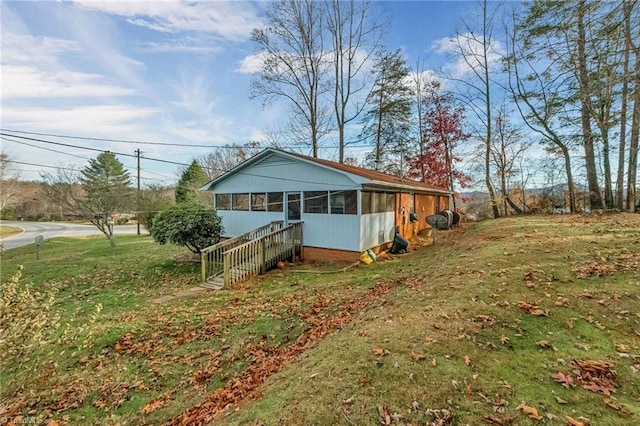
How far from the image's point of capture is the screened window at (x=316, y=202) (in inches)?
431

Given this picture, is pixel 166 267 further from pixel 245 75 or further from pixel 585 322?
pixel 245 75

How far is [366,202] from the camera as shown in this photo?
35.0 ft

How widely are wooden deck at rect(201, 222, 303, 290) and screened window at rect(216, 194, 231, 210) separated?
283 centimetres

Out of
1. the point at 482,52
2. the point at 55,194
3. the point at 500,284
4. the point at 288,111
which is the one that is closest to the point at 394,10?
the point at 482,52

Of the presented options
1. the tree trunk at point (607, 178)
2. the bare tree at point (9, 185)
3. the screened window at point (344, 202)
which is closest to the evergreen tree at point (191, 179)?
the bare tree at point (9, 185)

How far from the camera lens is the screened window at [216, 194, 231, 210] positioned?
1377 cm

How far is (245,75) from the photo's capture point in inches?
784

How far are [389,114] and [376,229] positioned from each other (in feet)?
45.6

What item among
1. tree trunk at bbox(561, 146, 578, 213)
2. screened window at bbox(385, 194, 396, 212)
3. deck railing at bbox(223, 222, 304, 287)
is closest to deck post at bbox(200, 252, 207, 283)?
deck railing at bbox(223, 222, 304, 287)

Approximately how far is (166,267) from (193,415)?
976 cm

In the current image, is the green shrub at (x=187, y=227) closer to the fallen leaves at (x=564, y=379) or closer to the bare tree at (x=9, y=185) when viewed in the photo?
the fallen leaves at (x=564, y=379)

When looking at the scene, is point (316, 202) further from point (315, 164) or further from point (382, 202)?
point (382, 202)

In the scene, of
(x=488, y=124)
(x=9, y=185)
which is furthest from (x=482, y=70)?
(x=9, y=185)

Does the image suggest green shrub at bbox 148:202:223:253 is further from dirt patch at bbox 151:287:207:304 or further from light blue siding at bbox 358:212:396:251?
light blue siding at bbox 358:212:396:251
